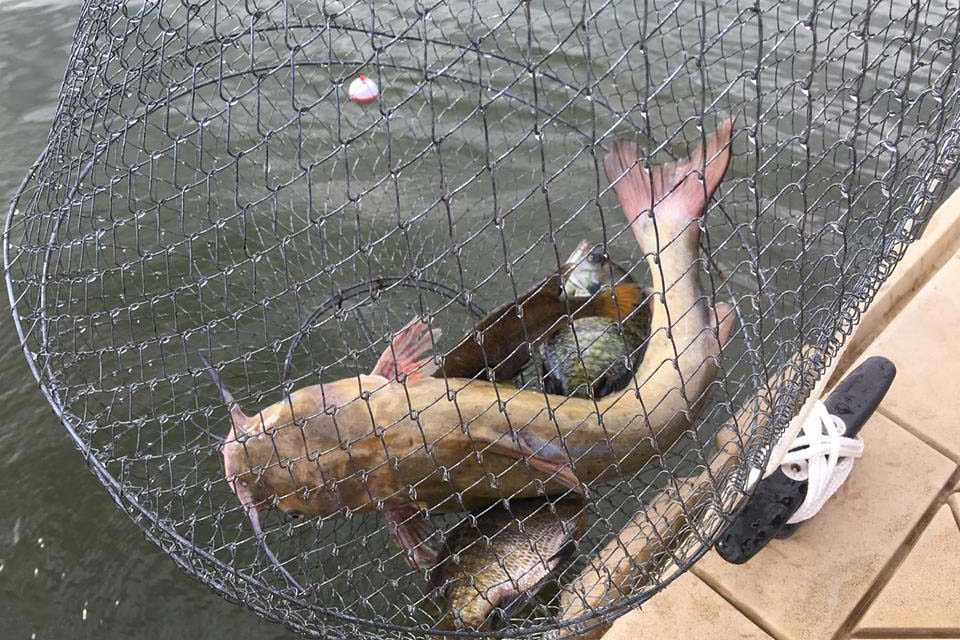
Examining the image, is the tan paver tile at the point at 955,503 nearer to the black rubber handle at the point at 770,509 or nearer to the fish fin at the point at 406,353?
the black rubber handle at the point at 770,509

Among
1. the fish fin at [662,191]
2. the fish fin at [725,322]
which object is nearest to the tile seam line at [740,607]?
the fish fin at [725,322]

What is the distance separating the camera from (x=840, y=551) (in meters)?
2.62

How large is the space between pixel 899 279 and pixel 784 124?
2524mm

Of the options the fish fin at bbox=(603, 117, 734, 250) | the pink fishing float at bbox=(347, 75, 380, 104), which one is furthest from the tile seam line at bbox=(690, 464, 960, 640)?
the pink fishing float at bbox=(347, 75, 380, 104)

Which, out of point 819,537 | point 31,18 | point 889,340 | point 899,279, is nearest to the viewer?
point 819,537

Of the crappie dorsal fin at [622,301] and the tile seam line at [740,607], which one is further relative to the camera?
the crappie dorsal fin at [622,301]

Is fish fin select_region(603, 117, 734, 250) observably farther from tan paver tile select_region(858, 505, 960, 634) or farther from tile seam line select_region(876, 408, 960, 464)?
tan paver tile select_region(858, 505, 960, 634)

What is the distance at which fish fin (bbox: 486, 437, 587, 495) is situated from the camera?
263 centimetres

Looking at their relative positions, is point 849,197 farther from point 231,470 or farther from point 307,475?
point 231,470

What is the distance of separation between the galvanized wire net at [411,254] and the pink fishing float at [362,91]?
0.14 meters

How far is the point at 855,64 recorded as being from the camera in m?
6.31

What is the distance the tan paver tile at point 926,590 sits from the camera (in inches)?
95.2

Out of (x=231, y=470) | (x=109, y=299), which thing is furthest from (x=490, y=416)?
(x=109, y=299)

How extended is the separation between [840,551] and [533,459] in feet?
3.40
